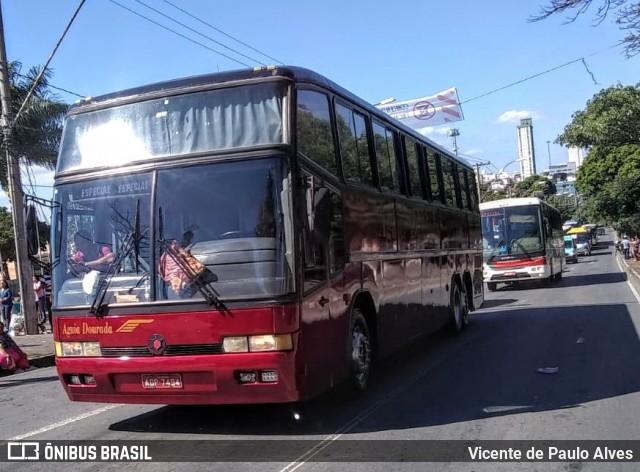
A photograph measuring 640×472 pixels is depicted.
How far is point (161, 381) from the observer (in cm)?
561

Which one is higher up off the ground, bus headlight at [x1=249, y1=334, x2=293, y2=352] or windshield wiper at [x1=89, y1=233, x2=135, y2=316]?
windshield wiper at [x1=89, y1=233, x2=135, y2=316]

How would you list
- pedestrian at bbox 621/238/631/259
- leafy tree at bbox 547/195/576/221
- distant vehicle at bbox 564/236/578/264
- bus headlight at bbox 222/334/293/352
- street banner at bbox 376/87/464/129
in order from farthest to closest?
leafy tree at bbox 547/195/576/221 < distant vehicle at bbox 564/236/578/264 < pedestrian at bbox 621/238/631/259 < street banner at bbox 376/87/464/129 < bus headlight at bbox 222/334/293/352

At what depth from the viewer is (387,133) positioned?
888 cm

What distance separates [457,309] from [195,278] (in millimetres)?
7910

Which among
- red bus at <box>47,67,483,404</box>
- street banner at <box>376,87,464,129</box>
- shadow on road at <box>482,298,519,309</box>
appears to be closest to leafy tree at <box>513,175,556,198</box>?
street banner at <box>376,87,464,129</box>

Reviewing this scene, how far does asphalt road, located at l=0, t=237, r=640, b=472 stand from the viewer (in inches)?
212

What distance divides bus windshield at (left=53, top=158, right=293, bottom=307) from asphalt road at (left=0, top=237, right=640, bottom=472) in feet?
4.66

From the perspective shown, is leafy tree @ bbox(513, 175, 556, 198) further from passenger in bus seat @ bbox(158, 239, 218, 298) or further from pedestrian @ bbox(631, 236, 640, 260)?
passenger in bus seat @ bbox(158, 239, 218, 298)

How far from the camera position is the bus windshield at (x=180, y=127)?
18.8 ft

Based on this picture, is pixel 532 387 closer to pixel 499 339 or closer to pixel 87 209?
pixel 499 339

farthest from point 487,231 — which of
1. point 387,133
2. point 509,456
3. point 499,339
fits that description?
point 509,456

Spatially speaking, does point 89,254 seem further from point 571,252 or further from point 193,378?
point 571,252

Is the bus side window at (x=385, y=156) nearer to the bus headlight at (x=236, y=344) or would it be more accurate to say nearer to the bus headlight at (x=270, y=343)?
the bus headlight at (x=270, y=343)

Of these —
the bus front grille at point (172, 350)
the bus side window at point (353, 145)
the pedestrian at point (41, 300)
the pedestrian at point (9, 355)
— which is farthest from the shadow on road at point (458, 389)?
the pedestrian at point (41, 300)
